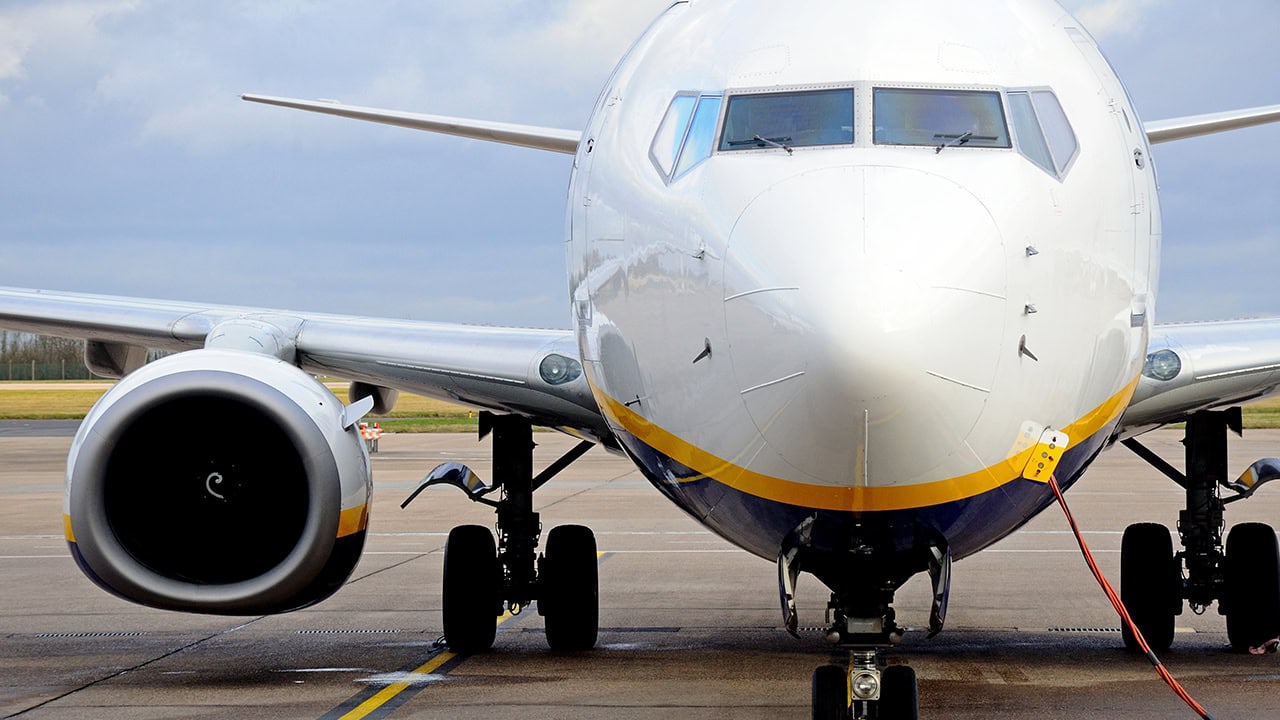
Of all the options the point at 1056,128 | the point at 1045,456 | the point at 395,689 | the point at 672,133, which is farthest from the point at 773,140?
the point at 395,689

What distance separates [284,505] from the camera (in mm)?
9141

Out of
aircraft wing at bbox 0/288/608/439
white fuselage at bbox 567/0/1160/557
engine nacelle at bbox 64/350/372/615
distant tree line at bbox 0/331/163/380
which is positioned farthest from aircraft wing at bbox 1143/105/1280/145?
distant tree line at bbox 0/331/163/380

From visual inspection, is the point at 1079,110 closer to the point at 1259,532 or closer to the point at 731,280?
the point at 731,280

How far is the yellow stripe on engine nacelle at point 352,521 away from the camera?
28.0 feet

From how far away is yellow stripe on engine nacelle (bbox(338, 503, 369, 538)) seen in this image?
8.54 meters

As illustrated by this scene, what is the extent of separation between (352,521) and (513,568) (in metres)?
2.20

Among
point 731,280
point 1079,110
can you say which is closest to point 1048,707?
point 1079,110

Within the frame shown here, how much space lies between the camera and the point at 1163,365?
872 cm

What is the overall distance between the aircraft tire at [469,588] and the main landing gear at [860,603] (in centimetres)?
412

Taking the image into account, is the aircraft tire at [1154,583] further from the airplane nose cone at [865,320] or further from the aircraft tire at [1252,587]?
the airplane nose cone at [865,320]

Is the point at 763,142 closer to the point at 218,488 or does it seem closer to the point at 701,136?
the point at 701,136

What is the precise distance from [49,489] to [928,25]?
24093 mm

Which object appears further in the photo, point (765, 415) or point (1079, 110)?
point (1079, 110)

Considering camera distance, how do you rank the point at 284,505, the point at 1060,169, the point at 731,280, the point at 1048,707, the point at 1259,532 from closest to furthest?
the point at 731,280 < the point at 1060,169 < the point at 1048,707 < the point at 284,505 < the point at 1259,532
